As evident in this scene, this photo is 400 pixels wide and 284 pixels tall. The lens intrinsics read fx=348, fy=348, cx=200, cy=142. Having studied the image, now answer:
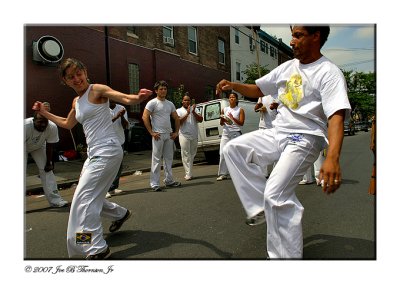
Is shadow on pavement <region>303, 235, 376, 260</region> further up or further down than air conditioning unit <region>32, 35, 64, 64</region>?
further down

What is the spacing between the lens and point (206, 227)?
13.2ft

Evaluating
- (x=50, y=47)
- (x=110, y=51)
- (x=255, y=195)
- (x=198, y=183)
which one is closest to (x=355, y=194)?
(x=198, y=183)

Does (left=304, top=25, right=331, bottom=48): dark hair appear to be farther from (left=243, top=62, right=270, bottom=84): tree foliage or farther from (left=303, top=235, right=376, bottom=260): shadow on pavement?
(left=243, top=62, right=270, bottom=84): tree foliage

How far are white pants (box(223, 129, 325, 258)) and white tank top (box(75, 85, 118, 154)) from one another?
1.24 m

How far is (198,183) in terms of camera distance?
715cm

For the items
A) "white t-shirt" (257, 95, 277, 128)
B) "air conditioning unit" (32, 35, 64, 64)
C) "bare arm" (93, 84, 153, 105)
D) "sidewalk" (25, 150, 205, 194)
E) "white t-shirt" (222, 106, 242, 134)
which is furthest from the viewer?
"air conditioning unit" (32, 35, 64, 64)

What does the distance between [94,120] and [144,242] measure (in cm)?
135

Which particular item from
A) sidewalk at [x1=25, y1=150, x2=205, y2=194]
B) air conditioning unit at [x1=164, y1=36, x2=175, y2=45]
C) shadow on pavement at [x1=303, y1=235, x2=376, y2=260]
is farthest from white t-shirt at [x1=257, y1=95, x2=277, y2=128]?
air conditioning unit at [x1=164, y1=36, x2=175, y2=45]

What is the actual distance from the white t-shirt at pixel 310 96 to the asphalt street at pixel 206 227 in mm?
1175

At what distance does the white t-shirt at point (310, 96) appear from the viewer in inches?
96.6

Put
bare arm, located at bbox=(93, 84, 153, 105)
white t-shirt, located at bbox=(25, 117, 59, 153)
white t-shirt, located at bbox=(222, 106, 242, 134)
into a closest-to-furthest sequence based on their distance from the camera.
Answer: bare arm, located at bbox=(93, 84, 153, 105) → white t-shirt, located at bbox=(25, 117, 59, 153) → white t-shirt, located at bbox=(222, 106, 242, 134)

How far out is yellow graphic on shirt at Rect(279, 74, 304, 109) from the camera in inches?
104

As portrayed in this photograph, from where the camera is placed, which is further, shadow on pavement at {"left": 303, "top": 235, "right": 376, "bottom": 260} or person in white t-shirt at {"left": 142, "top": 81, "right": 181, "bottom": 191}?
person in white t-shirt at {"left": 142, "top": 81, "right": 181, "bottom": 191}

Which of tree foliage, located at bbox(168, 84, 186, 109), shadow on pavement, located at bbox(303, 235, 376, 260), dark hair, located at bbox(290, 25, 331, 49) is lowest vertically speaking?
shadow on pavement, located at bbox(303, 235, 376, 260)
